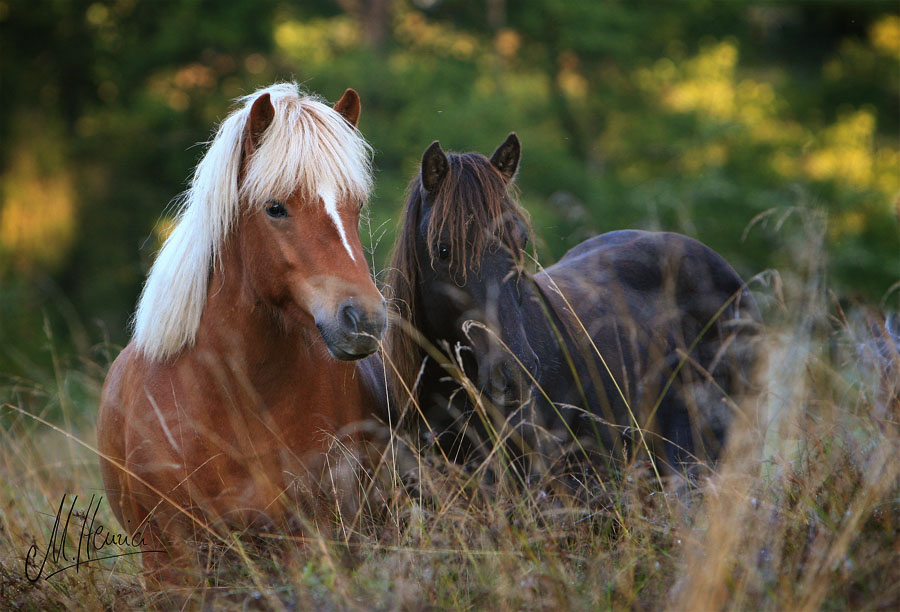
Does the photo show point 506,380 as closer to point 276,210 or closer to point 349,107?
point 276,210

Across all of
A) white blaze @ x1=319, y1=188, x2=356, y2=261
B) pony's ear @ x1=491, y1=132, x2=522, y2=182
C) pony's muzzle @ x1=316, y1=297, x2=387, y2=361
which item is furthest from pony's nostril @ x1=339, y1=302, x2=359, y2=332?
pony's ear @ x1=491, y1=132, x2=522, y2=182

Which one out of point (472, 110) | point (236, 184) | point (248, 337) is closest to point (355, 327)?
point (248, 337)

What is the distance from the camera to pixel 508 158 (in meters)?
3.68

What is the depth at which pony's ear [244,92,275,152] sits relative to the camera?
307cm

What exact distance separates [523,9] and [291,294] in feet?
55.0

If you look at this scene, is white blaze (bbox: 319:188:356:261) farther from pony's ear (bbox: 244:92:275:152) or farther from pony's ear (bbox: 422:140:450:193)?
pony's ear (bbox: 422:140:450:193)

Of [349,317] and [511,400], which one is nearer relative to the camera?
[349,317]

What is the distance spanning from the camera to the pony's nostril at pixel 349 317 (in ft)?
9.09

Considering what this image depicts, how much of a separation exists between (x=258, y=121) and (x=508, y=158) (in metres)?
1.11

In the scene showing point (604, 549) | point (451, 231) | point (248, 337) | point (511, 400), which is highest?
point (451, 231)

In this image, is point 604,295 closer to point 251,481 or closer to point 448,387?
point 448,387

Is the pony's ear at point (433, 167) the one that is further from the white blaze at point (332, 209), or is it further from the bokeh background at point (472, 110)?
the bokeh background at point (472, 110)

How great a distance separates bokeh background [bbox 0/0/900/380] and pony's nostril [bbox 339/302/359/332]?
33.9 ft

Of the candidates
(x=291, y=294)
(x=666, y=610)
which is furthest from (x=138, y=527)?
(x=666, y=610)
